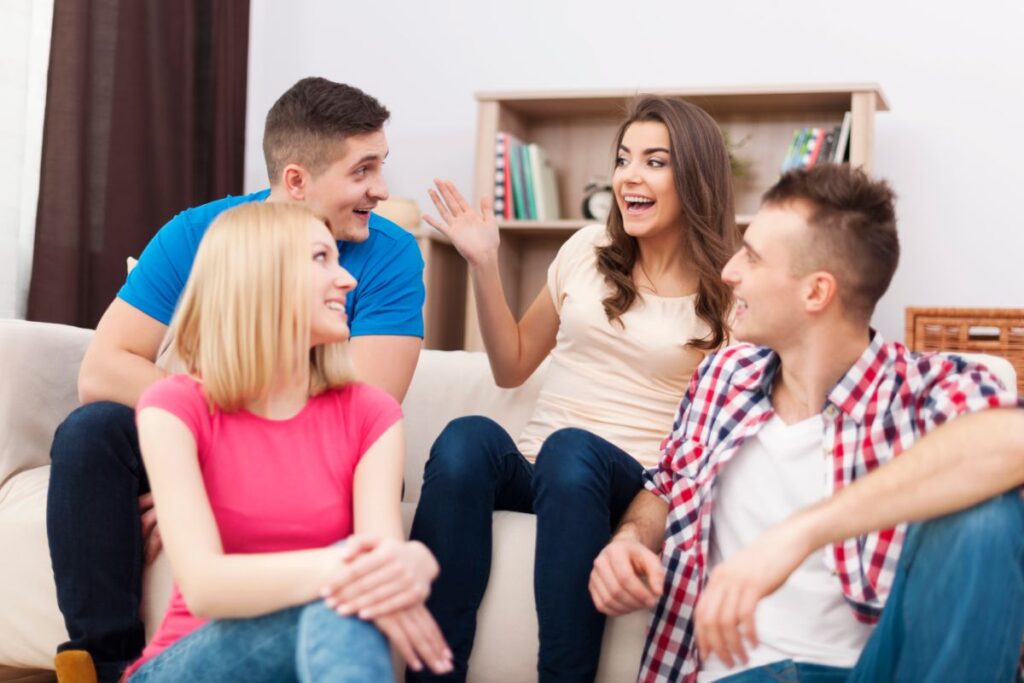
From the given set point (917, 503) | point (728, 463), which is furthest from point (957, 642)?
point (728, 463)

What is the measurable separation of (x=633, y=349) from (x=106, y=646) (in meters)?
0.94

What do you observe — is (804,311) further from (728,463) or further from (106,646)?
(106,646)

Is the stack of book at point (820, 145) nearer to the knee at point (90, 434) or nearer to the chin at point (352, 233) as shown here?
the chin at point (352, 233)

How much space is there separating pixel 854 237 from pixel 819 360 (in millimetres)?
164

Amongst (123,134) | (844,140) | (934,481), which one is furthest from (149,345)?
(844,140)

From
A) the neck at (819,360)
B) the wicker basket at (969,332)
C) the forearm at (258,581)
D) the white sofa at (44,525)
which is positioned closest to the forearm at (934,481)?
the neck at (819,360)

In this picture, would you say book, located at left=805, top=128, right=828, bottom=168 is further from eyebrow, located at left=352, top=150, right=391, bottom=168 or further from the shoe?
the shoe

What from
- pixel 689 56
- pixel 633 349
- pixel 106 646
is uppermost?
pixel 689 56

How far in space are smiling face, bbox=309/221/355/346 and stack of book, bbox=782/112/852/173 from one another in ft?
7.24

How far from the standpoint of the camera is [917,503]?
1288 millimetres

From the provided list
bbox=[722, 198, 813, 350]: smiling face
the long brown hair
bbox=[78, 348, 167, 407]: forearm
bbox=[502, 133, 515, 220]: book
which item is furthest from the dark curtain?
bbox=[722, 198, 813, 350]: smiling face

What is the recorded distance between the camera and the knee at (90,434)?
1671mm

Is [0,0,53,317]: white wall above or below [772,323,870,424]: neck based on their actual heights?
above

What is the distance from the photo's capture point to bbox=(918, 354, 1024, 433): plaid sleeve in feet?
4.34
